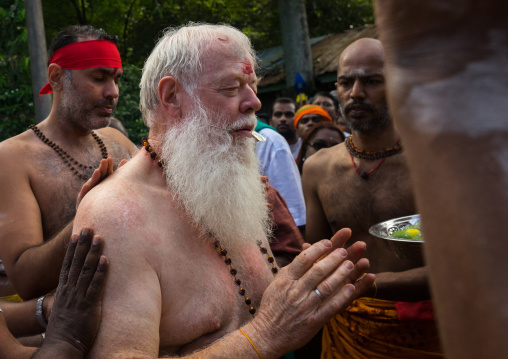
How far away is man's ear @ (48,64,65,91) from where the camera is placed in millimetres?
3777

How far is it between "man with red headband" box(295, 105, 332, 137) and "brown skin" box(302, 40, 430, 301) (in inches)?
155

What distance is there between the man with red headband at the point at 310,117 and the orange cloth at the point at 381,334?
4.67m

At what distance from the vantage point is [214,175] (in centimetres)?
261

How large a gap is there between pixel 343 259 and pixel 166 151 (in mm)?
1015

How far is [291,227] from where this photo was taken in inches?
137

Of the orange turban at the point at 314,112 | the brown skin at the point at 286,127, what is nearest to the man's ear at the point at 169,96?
the orange turban at the point at 314,112

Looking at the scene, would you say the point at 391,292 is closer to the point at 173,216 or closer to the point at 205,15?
the point at 173,216

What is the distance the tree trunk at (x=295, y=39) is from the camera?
13883 millimetres

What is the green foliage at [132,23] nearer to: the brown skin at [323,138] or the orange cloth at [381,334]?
the brown skin at [323,138]

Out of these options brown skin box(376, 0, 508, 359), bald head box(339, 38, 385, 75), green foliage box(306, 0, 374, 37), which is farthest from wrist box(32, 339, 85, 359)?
green foliage box(306, 0, 374, 37)

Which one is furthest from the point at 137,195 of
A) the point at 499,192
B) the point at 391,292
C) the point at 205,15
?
the point at 205,15

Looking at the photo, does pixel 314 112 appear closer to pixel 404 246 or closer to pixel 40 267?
pixel 404 246

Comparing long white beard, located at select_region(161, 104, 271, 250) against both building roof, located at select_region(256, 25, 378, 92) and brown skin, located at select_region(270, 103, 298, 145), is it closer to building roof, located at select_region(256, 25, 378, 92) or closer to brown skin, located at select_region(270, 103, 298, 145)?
brown skin, located at select_region(270, 103, 298, 145)

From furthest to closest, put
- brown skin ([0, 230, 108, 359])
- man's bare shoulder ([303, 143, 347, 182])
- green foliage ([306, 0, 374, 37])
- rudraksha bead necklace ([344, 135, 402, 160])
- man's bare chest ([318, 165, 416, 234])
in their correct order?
green foliage ([306, 0, 374, 37])
man's bare shoulder ([303, 143, 347, 182])
rudraksha bead necklace ([344, 135, 402, 160])
man's bare chest ([318, 165, 416, 234])
brown skin ([0, 230, 108, 359])
